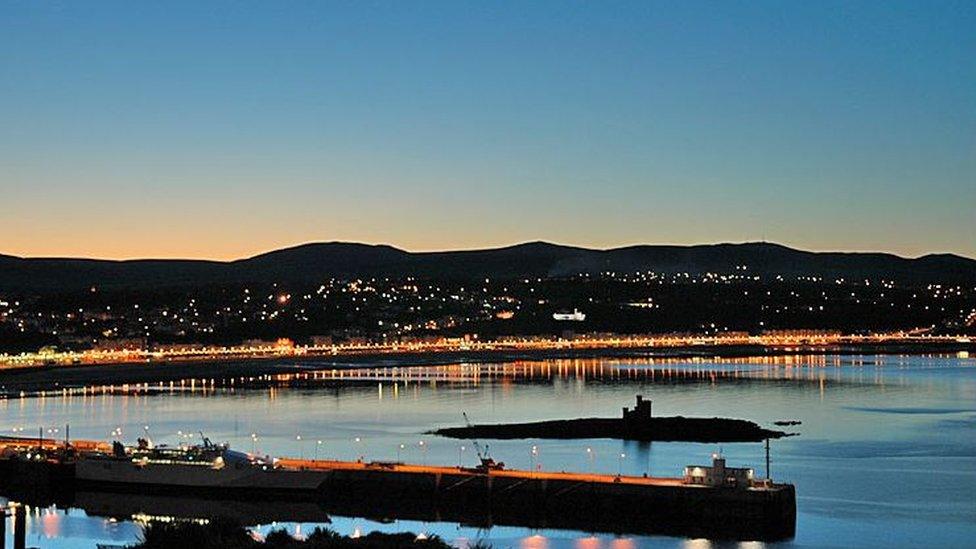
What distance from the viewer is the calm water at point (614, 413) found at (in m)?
35.3

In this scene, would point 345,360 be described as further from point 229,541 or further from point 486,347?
point 229,541

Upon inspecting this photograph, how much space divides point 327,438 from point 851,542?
2629cm

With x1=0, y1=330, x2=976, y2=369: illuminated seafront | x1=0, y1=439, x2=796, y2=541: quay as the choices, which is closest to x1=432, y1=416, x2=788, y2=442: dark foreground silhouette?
x1=0, y1=439, x2=796, y2=541: quay

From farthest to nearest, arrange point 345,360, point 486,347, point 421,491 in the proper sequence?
point 486,347 → point 345,360 → point 421,491

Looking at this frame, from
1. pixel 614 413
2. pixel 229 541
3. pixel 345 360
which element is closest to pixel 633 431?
pixel 614 413

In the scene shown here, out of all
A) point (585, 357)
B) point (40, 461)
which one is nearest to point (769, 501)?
point (40, 461)

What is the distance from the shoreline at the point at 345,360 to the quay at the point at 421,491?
41.9 metres

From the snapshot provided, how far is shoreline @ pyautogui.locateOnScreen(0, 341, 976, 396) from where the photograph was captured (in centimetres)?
9794

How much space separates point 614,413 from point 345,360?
206 feet

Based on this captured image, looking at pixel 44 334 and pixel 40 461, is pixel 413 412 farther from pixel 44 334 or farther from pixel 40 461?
pixel 44 334

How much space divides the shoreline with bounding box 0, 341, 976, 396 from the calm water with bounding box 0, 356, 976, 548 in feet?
20.9

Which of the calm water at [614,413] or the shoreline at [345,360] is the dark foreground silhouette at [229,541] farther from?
the shoreline at [345,360]

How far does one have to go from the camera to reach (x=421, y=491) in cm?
3703

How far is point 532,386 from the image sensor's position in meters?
88.9
